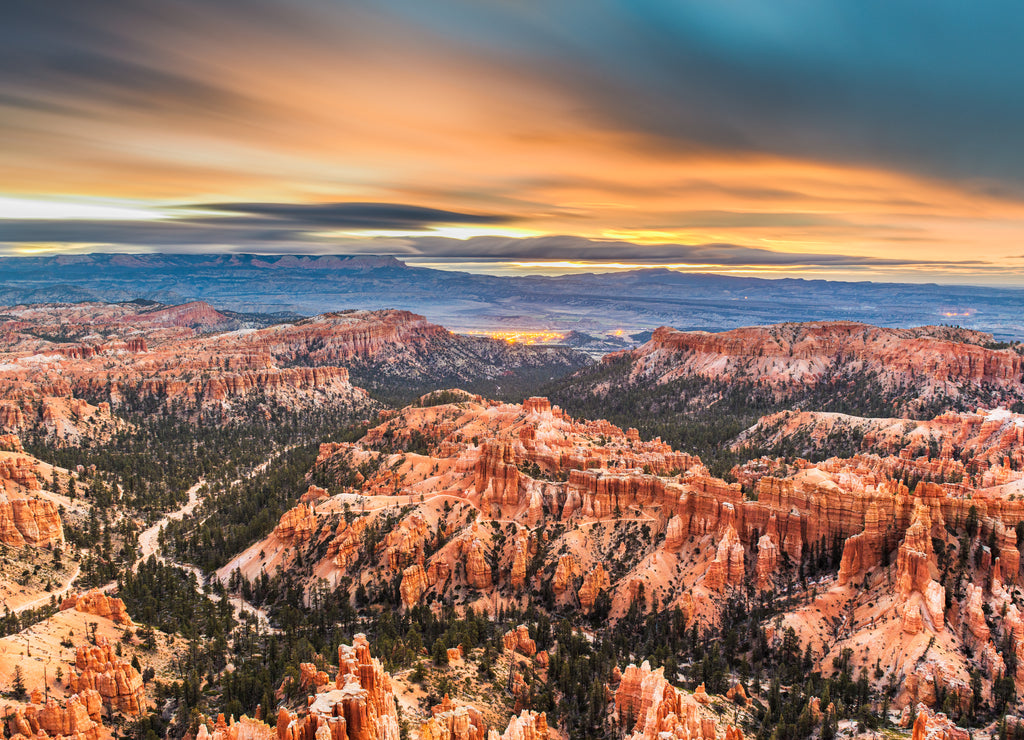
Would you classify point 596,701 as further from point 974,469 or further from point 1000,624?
point 974,469

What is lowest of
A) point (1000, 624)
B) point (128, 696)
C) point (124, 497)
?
point (124, 497)

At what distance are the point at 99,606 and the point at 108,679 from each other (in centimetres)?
1590

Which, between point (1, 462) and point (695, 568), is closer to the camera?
point (695, 568)

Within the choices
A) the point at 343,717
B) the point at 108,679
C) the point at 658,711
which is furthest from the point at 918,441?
the point at 108,679

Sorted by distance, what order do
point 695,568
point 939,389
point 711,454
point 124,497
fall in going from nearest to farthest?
point 695,568, point 124,497, point 711,454, point 939,389

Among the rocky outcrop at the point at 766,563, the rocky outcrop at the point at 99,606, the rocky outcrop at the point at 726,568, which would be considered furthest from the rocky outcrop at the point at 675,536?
the rocky outcrop at the point at 99,606

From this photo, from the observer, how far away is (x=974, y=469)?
116 m

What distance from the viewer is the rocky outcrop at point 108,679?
5659 cm

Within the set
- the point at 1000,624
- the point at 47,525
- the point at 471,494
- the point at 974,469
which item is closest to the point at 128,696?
the point at 47,525

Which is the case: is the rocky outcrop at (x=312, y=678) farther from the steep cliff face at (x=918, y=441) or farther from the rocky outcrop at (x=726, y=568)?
the steep cliff face at (x=918, y=441)

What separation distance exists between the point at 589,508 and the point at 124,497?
286ft

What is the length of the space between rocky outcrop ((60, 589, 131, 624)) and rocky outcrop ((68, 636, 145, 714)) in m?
11.9

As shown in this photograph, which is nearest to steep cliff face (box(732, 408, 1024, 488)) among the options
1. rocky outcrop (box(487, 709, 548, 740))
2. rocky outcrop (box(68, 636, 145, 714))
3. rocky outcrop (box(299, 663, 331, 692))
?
rocky outcrop (box(487, 709, 548, 740))

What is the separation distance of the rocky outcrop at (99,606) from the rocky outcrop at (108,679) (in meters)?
11.9
